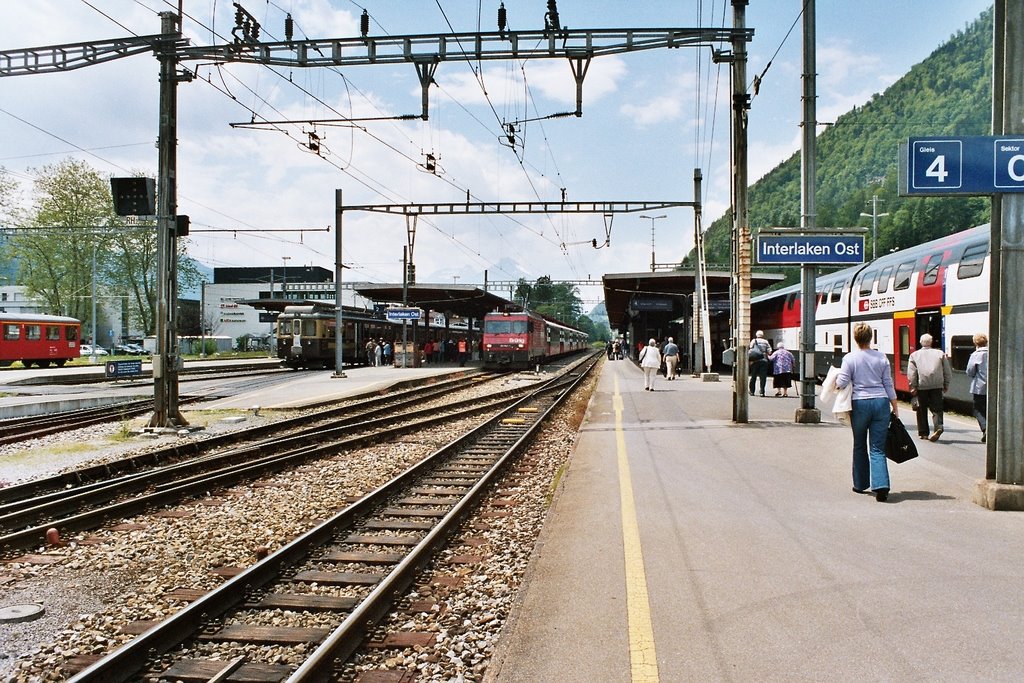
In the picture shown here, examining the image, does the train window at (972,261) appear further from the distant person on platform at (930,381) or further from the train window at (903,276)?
the distant person on platform at (930,381)

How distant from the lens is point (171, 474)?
10102mm

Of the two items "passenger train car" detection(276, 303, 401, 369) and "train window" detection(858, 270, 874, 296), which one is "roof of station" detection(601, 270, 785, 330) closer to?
"train window" detection(858, 270, 874, 296)

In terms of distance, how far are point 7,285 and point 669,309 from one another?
86.5 m

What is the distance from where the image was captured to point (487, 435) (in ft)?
47.6

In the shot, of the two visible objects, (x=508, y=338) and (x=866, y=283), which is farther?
(x=508, y=338)

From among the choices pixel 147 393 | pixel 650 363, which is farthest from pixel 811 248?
pixel 147 393

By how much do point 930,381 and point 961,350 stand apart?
4545 mm

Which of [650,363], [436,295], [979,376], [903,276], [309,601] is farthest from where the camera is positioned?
[436,295]

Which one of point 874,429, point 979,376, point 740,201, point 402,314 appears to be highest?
point 740,201

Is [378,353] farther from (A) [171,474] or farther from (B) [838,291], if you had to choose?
(A) [171,474]

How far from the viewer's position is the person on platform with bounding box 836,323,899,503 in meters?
7.18

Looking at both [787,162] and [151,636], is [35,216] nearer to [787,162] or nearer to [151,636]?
[151,636]

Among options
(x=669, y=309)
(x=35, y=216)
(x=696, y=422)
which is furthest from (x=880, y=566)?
(x=35, y=216)

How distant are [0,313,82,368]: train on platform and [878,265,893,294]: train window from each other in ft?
123
